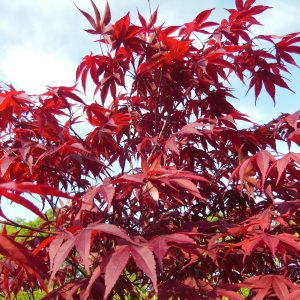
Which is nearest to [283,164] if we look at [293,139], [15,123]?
[293,139]

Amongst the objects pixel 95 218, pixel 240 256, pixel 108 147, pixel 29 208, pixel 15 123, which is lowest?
pixel 240 256

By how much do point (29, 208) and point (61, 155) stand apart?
789mm

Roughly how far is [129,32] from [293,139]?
659mm

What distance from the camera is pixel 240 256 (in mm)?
1473

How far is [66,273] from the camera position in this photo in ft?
6.43

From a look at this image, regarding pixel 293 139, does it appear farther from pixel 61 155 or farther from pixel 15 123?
pixel 15 123

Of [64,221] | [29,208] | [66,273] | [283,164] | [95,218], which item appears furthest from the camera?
[66,273]

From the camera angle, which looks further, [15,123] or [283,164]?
[15,123]

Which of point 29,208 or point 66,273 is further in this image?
point 66,273

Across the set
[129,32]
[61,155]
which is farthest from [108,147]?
[129,32]

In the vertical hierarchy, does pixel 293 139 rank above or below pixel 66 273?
above

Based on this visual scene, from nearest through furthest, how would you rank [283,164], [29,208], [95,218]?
1. [29,208]
2. [283,164]
3. [95,218]

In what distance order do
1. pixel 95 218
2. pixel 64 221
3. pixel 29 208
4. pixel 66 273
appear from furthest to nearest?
pixel 66 273
pixel 64 221
pixel 95 218
pixel 29 208

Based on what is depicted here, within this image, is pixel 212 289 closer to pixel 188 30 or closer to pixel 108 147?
pixel 108 147
